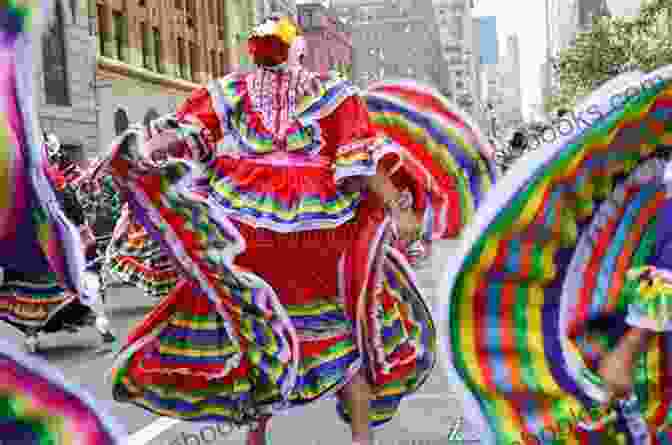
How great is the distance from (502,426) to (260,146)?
1652 millimetres

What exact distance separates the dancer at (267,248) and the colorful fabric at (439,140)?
400 mm

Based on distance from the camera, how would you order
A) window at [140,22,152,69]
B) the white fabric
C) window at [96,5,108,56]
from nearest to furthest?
the white fabric → window at [96,5,108,56] → window at [140,22,152,69]

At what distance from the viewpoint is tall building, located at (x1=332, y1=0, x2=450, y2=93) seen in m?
124

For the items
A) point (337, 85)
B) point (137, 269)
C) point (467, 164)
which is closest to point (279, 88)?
point (337, 85)

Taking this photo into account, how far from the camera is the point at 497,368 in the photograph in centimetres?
241

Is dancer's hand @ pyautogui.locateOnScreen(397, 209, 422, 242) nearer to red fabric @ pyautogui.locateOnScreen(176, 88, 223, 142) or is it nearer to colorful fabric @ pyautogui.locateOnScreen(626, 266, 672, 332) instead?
red fabric @ pyautogui.locateOnScreen(176, 88, 223, 142)

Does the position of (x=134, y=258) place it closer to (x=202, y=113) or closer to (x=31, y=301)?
(x=31, y=301)

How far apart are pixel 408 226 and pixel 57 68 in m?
21.1

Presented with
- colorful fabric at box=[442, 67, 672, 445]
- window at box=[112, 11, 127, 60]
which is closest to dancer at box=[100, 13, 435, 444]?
colorful fabric at box=[442, 67, 672, 445]

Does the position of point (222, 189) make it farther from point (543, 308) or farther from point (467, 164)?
point (543, 308)

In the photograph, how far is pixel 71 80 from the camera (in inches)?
945

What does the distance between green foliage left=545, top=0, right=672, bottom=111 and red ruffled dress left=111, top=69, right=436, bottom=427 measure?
19438 millimetres

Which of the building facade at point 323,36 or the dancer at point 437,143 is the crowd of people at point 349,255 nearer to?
the dancer at point 437,143

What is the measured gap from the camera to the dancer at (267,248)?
360 centimetres
